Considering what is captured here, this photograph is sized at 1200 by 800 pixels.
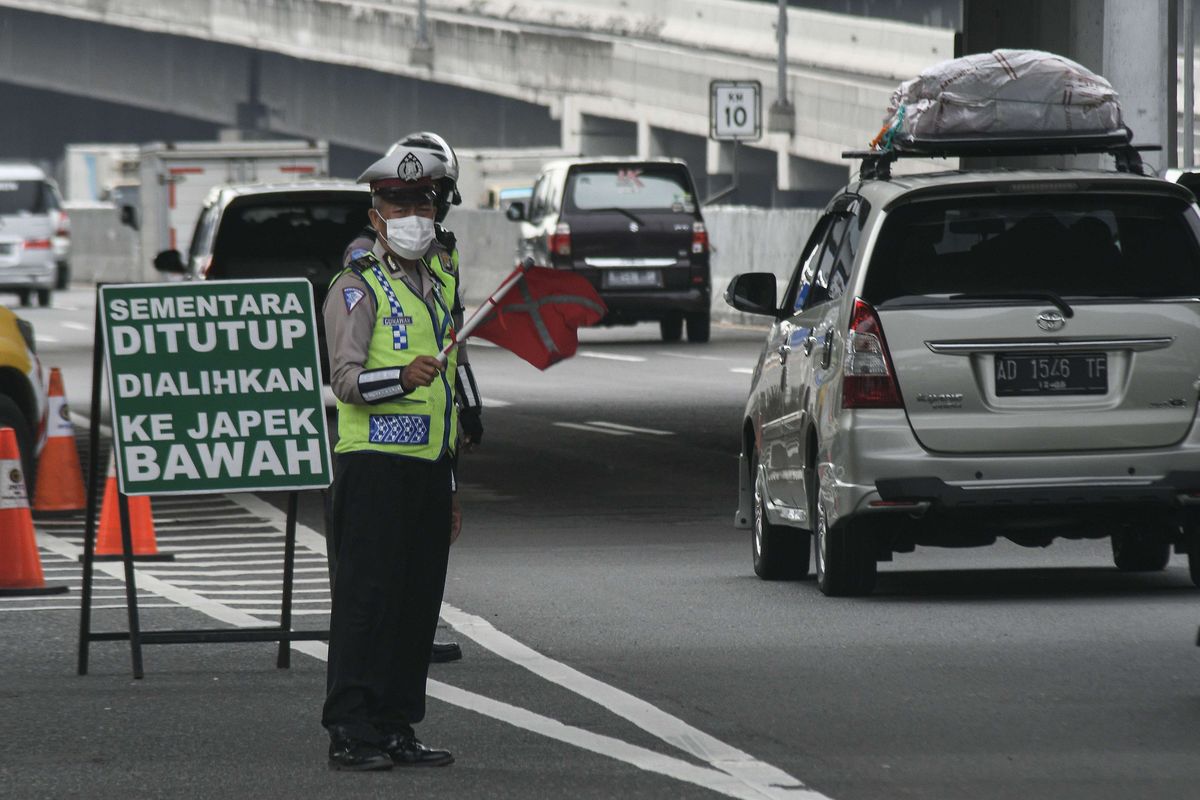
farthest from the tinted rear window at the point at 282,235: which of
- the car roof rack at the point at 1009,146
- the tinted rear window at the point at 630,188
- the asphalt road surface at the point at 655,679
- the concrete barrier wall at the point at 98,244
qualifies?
the concrete barrier wall at the point at 98,244

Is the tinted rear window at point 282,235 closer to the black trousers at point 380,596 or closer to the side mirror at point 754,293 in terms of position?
the side mirror at point 754,293

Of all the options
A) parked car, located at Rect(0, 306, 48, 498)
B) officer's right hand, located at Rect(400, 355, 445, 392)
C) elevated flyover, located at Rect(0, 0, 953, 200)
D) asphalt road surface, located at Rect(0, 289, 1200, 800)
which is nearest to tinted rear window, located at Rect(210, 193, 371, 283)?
parked car, located at Rect(0, 306, 48, 498)

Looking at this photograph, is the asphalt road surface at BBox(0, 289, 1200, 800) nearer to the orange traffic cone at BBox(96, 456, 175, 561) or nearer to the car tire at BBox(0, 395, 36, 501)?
the orange traffic cone at BBox(96, 456, 175, 561)

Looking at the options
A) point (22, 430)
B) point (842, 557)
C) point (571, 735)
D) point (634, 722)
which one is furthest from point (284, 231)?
point (571, 735)

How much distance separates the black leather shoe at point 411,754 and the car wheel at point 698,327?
26.1 m

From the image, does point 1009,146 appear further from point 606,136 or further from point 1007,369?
point 606,136

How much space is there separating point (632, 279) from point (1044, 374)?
22.1 metres

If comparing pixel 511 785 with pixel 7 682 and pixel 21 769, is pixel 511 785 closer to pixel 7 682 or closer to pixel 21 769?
pixel 21 769

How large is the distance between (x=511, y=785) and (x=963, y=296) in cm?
412

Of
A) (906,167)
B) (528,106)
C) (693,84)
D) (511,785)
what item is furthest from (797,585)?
(528,106)

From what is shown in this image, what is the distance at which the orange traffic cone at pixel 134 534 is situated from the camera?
44.9 ft

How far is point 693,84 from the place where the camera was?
67.1m

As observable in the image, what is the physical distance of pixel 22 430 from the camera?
15727 mm

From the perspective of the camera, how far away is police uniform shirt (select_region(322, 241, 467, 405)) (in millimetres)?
7598
